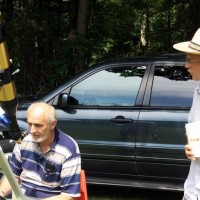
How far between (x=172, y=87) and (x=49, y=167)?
2.16 m

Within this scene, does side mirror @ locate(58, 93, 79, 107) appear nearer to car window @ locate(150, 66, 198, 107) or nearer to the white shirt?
car window @ locate(150, 66, 198, 107)

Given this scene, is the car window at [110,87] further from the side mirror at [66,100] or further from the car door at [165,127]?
the car door at [165,127]

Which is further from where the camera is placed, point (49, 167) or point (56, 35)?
point (56, 35)

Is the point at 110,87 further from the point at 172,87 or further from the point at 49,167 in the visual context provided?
the point at 49,167

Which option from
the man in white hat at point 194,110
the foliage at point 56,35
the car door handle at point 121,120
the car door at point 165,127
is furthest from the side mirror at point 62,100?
the foliage at point 56,35

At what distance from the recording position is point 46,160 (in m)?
2.98

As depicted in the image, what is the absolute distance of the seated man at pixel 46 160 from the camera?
2.90m

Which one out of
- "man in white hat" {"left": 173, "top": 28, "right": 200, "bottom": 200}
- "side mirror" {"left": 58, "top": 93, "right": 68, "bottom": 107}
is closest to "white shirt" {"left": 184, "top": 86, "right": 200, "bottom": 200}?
"man in white hat" {"left": 173, "top": 28, "right": 200, "bottom": 200}

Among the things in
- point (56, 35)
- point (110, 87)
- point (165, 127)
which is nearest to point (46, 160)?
point (165, 127)

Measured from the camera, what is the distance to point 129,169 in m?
4.84

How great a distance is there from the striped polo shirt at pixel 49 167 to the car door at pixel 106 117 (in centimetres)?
184

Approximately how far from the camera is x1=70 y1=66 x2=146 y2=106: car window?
194 inches

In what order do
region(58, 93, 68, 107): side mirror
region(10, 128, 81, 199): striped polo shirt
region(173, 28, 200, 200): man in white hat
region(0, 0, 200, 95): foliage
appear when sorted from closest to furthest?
region(173, 28, 200, 200): man in white hat → region(10, 128, 81, 199): striped polo shirt → region(58, 93, 68, 107): side mirror → region(0, 0, 200, 95): foliage

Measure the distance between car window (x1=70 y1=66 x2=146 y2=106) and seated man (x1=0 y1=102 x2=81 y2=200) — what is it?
1963mm
